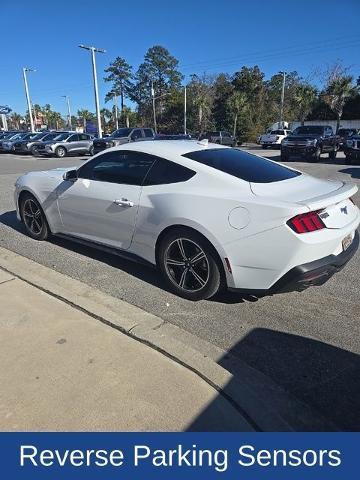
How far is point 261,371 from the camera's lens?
2783 millimetres

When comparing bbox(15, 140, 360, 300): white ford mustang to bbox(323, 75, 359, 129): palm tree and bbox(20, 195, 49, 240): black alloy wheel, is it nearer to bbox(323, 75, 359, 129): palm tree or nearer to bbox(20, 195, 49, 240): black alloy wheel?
bbox(20, 195, 49, 240): black alloy wheel

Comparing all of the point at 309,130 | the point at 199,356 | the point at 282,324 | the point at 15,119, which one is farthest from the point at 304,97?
the point at 15,119

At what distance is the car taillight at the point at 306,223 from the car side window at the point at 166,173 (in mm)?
1136

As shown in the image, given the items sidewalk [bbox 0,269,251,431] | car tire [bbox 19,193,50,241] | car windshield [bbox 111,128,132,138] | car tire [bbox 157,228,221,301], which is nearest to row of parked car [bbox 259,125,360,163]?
car windshield [bbox 111,128,132,138]

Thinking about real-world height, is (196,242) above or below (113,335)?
above

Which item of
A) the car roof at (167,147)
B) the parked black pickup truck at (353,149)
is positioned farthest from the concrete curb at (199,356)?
the parked black pickup truck at (353,149)

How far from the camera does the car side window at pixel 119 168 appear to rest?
4.14 metres

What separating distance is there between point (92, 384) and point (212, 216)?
1681mm

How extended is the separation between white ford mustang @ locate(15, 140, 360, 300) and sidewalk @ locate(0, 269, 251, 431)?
989 millimetres

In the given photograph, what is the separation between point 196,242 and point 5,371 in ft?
6.02

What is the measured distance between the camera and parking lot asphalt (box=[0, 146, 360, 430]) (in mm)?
2617

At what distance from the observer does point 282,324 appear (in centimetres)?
338

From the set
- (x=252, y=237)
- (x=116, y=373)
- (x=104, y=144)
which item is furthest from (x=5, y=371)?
(x=104, y=144)

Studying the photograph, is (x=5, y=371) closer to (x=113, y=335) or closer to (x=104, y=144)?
(x=113, y=335)
